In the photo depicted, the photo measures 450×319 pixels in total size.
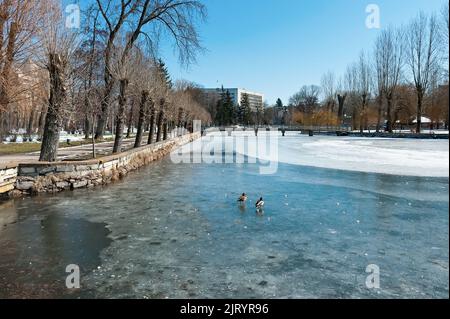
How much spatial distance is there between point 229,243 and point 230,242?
0.18 feet

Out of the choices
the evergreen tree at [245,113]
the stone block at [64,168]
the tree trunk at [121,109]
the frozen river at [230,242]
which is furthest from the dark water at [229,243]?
the evergreen tree at [245,113]

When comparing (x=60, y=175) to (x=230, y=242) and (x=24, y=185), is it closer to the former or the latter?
(x=24, y=185)

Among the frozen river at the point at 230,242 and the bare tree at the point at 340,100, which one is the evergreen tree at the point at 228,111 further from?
the frozen river at the point at 230,242

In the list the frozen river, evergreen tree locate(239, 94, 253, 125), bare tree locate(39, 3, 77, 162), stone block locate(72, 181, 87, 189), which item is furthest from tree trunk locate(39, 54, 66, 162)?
evergreen tree locate(239, 94, 253, 125)

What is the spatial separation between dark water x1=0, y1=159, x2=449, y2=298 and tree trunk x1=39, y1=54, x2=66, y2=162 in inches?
106

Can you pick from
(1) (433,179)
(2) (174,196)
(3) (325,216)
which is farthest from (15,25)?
(1) (433,179)

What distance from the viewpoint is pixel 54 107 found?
12.1 m

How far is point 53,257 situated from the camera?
5414 millimetres

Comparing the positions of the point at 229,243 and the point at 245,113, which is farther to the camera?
the point at 245,113

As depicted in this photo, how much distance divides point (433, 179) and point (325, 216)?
23.2 feet

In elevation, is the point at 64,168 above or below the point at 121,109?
below

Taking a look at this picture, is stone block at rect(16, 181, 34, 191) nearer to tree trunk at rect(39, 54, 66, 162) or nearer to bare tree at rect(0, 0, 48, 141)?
tree trunk at rect(39, 54, 66, 162)

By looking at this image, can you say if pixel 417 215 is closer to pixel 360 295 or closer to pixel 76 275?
pixel 360 295

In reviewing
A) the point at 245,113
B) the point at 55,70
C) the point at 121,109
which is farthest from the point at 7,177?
the point at 245,113
